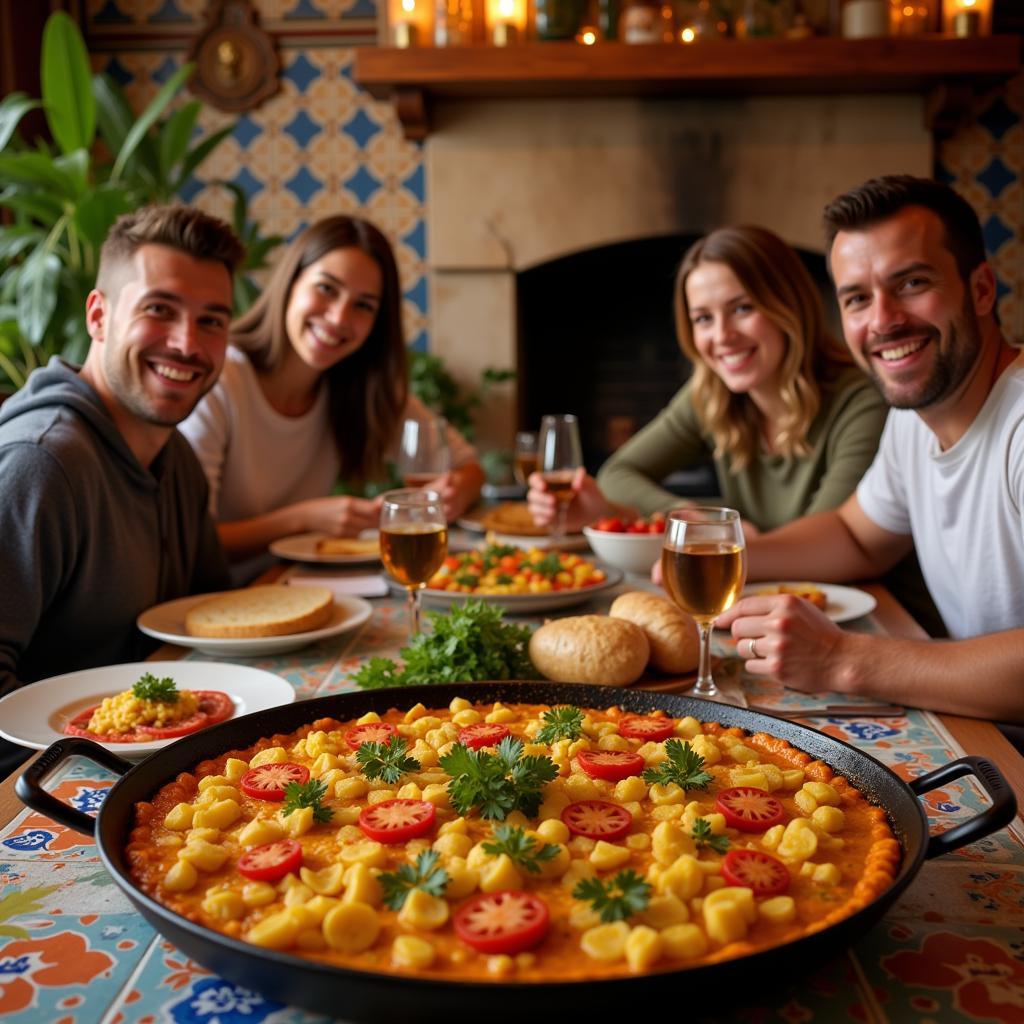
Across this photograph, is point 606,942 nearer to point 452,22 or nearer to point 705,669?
point 705,669

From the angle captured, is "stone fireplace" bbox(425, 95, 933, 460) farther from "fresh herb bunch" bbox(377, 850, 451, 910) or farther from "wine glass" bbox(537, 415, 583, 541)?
"fresh herb bunch" bbox(377, 850, 451, 910)

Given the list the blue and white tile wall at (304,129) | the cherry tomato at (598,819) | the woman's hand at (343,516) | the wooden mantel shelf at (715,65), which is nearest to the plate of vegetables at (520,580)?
the woman's hand at (343,516)

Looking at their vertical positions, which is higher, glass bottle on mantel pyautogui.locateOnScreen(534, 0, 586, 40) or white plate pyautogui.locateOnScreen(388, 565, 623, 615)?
glass bottle on mantel pyautogui.locateOnScreen(534, 0, 586, 40)

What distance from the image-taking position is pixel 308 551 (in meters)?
2.37

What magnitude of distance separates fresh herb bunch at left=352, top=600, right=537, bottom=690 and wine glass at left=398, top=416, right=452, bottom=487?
0.82 metres

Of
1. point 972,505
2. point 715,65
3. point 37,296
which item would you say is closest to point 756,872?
point 972,505

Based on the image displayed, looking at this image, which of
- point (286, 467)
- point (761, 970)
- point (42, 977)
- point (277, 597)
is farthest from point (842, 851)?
point (286, 467)

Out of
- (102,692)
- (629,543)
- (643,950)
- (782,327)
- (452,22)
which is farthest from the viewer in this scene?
(452,22)

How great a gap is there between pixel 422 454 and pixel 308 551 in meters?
0.35

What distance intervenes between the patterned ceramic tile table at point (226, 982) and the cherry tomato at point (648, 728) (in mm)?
278

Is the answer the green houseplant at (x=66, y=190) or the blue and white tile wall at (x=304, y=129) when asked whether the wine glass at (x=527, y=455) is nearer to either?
the green houseplant at (x=66, y=190)

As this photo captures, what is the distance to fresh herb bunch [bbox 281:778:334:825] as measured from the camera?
0.97 metres

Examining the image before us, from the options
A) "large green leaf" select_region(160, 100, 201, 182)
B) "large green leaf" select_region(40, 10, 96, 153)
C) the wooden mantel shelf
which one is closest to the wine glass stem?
"large green leaf" select_region(40, 10, 96, 153)

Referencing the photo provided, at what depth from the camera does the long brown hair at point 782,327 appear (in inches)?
106
